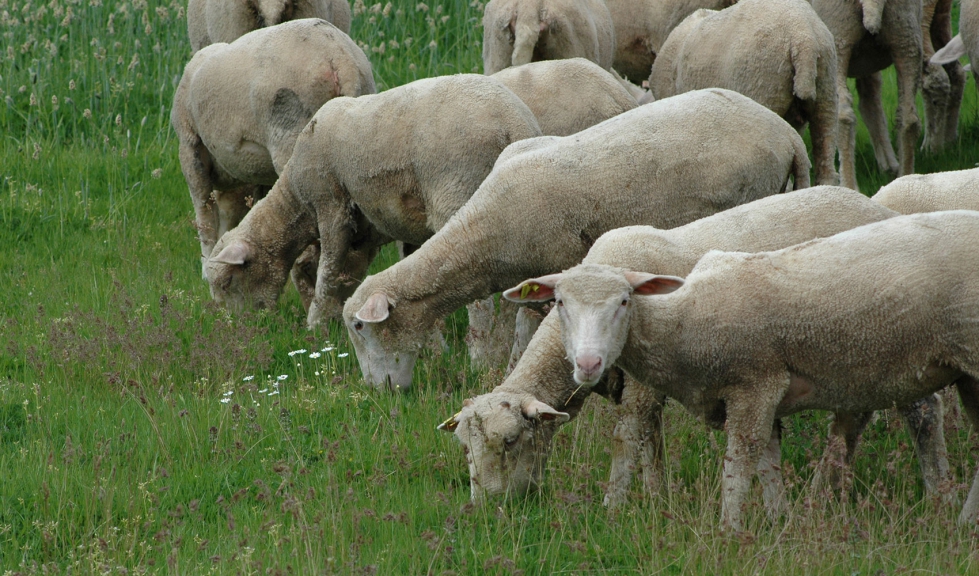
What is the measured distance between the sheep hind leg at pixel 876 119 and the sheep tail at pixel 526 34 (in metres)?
3.11

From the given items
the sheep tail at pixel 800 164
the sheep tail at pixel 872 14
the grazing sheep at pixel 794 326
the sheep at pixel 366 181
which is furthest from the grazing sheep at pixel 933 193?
the sheep tail at pixel 872 14

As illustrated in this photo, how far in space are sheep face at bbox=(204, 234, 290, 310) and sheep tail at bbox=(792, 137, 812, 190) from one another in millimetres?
3414

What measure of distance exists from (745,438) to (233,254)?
422cm

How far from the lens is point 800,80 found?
776cm

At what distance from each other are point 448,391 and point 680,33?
13.1 ft

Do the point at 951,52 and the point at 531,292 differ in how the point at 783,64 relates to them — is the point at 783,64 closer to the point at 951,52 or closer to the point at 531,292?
the point at 951,52

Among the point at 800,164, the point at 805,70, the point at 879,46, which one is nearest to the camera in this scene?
the point at 800,164

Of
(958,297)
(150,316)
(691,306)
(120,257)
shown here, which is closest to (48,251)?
(120,257)

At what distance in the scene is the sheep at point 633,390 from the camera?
530 centimetres

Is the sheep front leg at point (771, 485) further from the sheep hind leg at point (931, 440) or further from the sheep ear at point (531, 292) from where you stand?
the sheep ear at point (531, 292)

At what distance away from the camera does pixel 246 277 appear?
824 cm

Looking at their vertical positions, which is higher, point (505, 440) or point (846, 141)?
point (505, 440)

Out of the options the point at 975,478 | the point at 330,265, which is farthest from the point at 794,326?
the point at 330,265

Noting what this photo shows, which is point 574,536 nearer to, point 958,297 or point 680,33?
point 958,297
